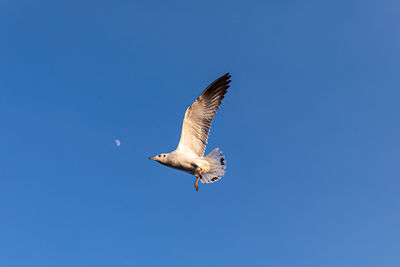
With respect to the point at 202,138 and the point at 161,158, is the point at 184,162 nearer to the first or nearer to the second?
the point at 161,158

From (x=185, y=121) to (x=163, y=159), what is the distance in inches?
77.3

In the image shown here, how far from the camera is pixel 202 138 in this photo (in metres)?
19.0

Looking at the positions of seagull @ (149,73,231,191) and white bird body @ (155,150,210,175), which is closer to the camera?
white bird body @ (155,150,210,175)

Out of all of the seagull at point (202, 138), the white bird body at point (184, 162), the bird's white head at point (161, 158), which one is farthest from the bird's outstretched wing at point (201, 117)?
the bird's white head at point (161, 158)

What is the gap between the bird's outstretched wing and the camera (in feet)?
61.7

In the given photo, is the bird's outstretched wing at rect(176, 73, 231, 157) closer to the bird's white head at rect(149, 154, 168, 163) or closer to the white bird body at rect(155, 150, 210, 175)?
the white bird body at rect(155, 150, 210, 175)

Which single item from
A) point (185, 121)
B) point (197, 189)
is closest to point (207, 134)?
point (185, 121)

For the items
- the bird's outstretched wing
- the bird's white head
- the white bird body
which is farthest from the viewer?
the bird's outstretched wing

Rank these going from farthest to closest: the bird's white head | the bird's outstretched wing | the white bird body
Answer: the bird's outstretched wing < the bird's white head < the white bird body

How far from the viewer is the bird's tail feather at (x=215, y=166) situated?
62.1 ft

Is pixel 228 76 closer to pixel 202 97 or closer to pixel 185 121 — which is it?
pixel 202 97

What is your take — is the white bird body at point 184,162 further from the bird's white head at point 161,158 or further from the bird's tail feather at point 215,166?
the bird's tail feather at point 215,166

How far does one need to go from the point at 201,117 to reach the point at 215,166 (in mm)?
2324

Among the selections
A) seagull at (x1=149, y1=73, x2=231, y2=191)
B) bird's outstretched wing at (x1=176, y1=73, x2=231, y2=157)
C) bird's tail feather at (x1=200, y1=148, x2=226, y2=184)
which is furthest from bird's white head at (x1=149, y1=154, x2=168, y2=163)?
bird's tail feather at (x1=200, y1=148, x2=226, y2=184)
